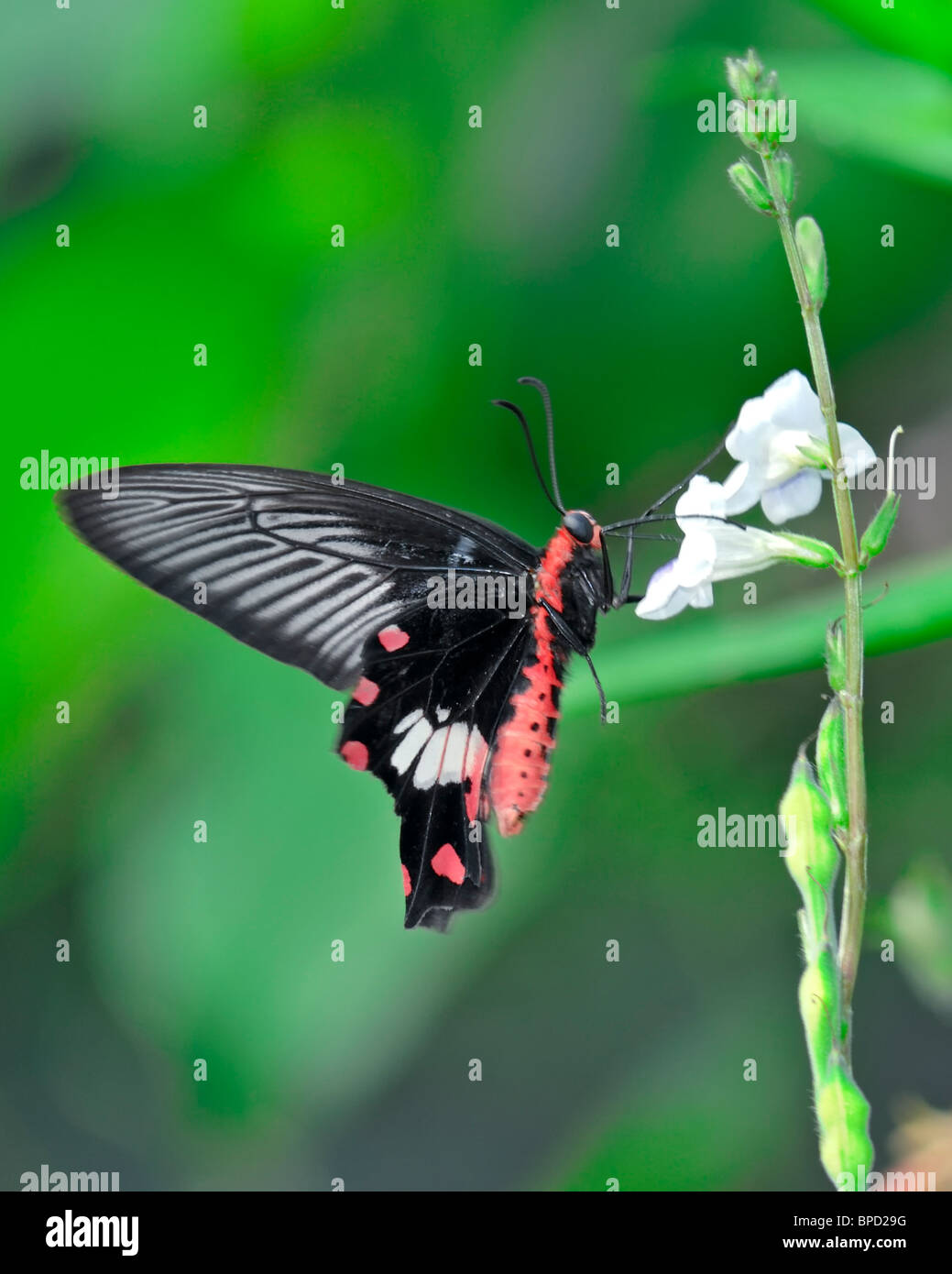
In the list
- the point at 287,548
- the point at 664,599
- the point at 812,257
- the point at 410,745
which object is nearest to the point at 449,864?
the point at 410,745

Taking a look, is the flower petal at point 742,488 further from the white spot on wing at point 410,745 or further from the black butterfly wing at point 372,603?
the white spot on wing at point 410,745

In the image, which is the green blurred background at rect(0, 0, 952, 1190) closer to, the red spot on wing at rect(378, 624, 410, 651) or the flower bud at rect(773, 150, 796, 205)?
the red spot on wing at rect(378, 624, 410, 651)

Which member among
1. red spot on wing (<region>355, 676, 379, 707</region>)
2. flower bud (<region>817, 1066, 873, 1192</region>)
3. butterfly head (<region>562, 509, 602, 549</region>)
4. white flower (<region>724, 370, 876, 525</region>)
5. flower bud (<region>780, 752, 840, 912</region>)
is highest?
butterfly head (<region>562, 509, 602, 549</region>)

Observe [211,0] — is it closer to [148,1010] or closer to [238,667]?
[238,667]

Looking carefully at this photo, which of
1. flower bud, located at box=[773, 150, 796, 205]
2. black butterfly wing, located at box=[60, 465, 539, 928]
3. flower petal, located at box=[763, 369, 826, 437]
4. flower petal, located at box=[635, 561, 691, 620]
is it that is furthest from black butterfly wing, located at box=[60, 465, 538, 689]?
flower bud, located at box=[773, 150, 796, 205]

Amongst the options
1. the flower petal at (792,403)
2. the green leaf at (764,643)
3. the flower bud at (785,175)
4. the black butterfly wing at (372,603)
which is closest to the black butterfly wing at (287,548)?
the black butterfly wing at (372,603)

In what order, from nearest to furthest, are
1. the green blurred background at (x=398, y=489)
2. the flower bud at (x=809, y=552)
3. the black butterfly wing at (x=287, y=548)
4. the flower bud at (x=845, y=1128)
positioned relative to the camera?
the flower bud at (x=845, y=1128)
the flower bud at (x=809, y=552)
the black butterfly wing at (x=287, y=548)
the green blurred background at (x=398, y=489)

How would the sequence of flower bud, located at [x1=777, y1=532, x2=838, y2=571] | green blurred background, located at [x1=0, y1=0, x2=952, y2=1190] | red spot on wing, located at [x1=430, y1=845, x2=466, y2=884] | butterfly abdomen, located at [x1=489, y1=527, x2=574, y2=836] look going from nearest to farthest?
1. flower bud, located at [x1=777, y1=532, x2=838, y2=571]
2. butterfly abdomen, located at [x1=489, y1=527, x2=574, y2=836]
3. red spot on wing, located at [x1=430, y1=845, x2=466, y2=884]
4. green blurred background, located at [x1=0, y1=0, x2=952, y2=1190]

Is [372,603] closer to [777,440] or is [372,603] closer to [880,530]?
[777,440]
